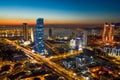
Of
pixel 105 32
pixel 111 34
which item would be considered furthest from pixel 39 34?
pixel 111 34

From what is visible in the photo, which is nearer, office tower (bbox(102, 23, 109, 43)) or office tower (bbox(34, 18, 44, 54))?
office tower (bbox(34, 18, 44, 54))

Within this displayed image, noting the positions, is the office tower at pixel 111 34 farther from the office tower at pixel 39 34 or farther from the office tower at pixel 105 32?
the office tower at pixel 39 34

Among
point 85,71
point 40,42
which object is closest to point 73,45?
point 40,42

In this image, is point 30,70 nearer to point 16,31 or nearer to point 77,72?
point 77,72

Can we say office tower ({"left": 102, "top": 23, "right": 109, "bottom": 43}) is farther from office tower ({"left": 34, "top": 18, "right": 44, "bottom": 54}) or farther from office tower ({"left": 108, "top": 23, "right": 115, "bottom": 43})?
office tower ({"left": 34, "top": 18, "right": 44, "bottom": 54})

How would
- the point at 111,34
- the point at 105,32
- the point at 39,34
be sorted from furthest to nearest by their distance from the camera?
the point at 105,32 → the point at 111,34 → the point at 39,34

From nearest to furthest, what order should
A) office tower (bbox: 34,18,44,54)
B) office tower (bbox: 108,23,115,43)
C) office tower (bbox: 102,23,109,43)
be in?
office tower (bbox: 34,18,44,54), office tower (bbox: 108,23,115,43), office tower (bbox: 102,23,109,43)

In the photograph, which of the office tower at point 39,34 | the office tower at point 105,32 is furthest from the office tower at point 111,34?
the office tower at point 39,34

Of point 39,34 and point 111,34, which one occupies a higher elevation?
point 39,34

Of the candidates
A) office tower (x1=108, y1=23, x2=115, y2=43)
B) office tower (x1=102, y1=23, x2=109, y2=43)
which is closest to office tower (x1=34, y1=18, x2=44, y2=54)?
office tower (x1=102, y1=23, x2=109, y2=43)

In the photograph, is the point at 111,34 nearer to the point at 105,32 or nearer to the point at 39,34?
the point at 105,32

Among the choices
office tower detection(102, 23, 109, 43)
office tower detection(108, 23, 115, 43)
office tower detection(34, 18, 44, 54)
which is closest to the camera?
office tower detection(34, 18, 44, 54)
